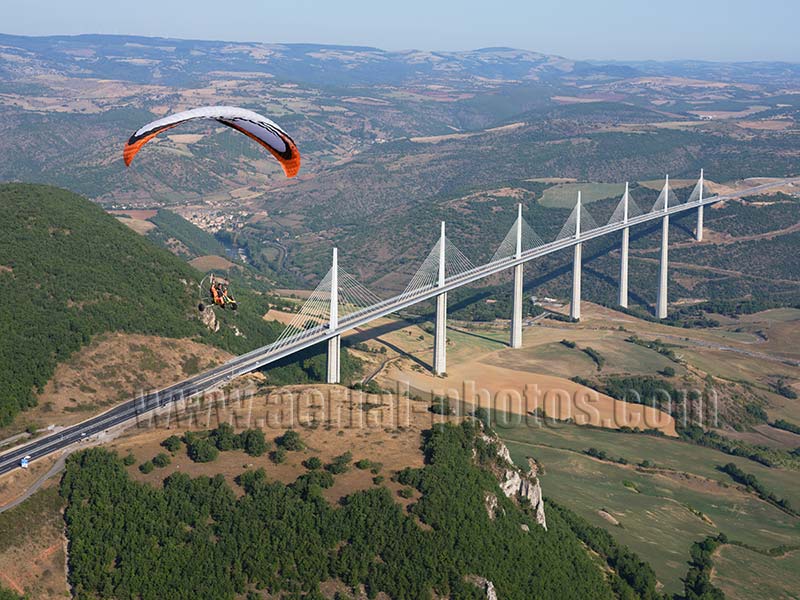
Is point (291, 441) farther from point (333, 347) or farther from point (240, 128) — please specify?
point (333, 347)

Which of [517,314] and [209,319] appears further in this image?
[517,314]

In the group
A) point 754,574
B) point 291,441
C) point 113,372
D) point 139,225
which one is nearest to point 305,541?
point 291,441

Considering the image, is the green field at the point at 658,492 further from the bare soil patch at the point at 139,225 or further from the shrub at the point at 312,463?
the bare soil patch at the point at 139,225

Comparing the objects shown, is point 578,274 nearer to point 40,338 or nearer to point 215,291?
point 40,338

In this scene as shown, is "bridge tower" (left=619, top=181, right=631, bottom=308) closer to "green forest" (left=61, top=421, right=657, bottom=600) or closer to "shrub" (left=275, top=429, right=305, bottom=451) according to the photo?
"green forest" (left=61, top=421, right=657, bottom=600)

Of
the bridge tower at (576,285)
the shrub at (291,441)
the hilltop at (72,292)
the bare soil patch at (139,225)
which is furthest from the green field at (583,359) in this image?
the bare soil patch at (139,225)

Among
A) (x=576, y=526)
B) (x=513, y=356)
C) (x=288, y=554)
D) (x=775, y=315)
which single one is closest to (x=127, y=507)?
(x=288, y=554)

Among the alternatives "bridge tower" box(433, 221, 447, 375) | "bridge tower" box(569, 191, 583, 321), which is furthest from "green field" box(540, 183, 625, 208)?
"bridge tower" box(433, 221, 447, 375)
